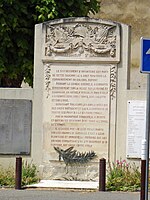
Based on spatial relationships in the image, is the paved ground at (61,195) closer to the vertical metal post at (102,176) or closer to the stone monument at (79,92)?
the vertical metal post at (102,176)

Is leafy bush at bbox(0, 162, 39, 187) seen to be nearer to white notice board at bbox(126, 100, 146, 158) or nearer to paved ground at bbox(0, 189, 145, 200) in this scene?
paved ground at bbox(0, 189, 145, 200)

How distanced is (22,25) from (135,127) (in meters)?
6.72

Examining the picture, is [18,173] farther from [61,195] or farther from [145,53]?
[145,53]

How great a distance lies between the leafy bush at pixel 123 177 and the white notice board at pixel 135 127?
1.03 feet

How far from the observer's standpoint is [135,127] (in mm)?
16125

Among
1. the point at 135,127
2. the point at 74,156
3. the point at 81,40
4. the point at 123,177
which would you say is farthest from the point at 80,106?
the point at 123,177

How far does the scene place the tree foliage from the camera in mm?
20578

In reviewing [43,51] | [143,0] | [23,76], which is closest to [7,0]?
[23,76]

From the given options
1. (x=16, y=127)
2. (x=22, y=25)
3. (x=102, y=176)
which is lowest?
(x=102, y=176)

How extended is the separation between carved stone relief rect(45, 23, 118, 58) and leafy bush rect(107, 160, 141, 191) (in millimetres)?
2736

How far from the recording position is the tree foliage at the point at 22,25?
20.6 m

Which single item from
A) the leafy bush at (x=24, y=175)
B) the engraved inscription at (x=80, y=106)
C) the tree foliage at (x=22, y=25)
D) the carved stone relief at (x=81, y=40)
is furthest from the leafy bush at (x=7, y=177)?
the tree foliage at (x=22, y=25)

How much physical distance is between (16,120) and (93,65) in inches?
93.9

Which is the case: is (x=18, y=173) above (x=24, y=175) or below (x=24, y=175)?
above
